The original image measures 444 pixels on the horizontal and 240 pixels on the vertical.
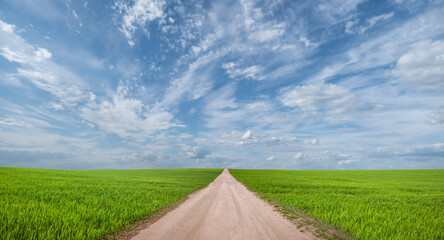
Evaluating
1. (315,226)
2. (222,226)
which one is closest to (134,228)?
(222,226)

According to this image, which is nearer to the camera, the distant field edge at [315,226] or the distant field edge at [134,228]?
the distant field edge at [134,228]

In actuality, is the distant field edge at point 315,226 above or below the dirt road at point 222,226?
below

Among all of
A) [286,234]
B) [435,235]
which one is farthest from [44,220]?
[435,235]

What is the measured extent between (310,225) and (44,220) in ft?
36.8

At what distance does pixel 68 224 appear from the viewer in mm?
7531

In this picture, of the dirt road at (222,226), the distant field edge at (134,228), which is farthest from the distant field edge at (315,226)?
the distant field edge at (134,228)

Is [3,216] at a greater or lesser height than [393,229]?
greater

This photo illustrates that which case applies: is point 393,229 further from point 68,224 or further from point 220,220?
point 68,224

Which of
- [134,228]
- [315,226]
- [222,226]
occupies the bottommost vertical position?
[315,226]

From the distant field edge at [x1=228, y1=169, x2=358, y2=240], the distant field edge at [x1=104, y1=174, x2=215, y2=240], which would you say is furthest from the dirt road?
the distant field edge at [x1=228, y1=169, x2=358, y2=240]

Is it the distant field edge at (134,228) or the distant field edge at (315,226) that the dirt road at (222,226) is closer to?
the distant field edge at (134,228)

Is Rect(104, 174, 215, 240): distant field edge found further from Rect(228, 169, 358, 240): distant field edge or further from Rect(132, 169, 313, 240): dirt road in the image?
Rect(228, 169, 358, 240): distant field edge

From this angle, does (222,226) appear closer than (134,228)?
Yes

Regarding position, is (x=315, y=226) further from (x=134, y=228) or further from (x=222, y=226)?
(x=134, y=228)
